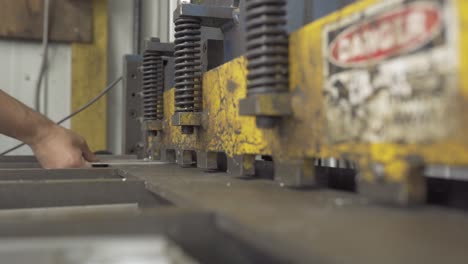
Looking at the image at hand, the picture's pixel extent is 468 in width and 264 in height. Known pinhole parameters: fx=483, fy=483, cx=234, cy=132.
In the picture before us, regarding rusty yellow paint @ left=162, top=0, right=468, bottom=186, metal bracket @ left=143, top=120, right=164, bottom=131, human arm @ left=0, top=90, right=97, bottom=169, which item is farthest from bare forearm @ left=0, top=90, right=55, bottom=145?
rusty yellow paint @ left=162, top=0, right=468, bottom=186

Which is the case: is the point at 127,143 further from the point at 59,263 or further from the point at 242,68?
the point at 59,263

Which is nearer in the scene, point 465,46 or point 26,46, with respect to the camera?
point 465,46

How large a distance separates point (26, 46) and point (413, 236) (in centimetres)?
293

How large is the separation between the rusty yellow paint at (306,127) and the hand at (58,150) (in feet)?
1.19

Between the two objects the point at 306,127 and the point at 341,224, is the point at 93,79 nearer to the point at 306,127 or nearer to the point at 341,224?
the point at 306,127

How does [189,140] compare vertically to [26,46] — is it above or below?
below

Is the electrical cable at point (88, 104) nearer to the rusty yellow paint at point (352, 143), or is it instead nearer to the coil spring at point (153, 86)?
the coil spring at point (153, 86)

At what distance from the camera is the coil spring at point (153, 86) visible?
1.75 m

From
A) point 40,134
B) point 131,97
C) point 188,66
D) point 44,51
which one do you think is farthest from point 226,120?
point 44,51

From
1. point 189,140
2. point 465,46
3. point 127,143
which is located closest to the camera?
point 465,46

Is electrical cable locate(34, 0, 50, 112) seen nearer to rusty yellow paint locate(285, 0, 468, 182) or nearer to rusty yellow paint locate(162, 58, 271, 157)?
rusty yellow paint locate(162, 58, 271, 157)

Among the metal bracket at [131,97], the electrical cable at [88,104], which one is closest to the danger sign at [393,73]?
the metal bracket at [131,97]

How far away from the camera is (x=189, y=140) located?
1.35 metres

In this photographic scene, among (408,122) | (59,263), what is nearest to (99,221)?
(59,263)
